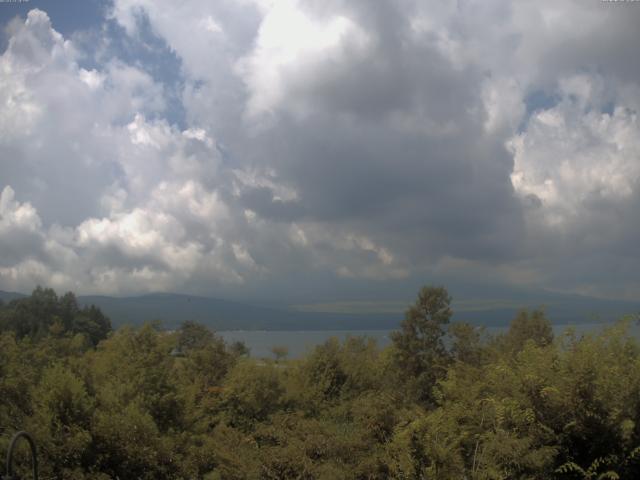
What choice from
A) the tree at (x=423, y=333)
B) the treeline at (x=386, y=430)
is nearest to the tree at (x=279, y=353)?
the tree at (x=423, y=333)

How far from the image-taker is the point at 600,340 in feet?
38.4

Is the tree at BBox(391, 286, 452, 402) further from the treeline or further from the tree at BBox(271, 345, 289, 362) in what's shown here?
the treeline

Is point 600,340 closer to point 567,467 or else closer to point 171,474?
point 567,467

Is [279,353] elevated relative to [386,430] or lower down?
lower down

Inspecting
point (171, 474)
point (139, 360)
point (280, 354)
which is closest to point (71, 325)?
point (280, 354)

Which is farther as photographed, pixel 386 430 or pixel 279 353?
pixel 279 353

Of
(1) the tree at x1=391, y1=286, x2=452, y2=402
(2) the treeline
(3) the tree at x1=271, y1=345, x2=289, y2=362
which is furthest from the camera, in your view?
(1) the tree at x1=391, y1=286, x2=452, y2=402

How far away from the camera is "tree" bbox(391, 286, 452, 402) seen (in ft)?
97.3

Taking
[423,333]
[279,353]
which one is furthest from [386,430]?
[423,333]

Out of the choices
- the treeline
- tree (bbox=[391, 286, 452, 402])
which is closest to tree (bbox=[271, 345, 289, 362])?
tree (bbox=[391, 286, 452, 402])

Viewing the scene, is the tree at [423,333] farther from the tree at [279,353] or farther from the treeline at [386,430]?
the treeline at [386,430]

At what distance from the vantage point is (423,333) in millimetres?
30266

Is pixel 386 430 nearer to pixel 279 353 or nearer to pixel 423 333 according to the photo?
pixel 279 353

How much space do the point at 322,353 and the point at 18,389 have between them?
16.9 metres
